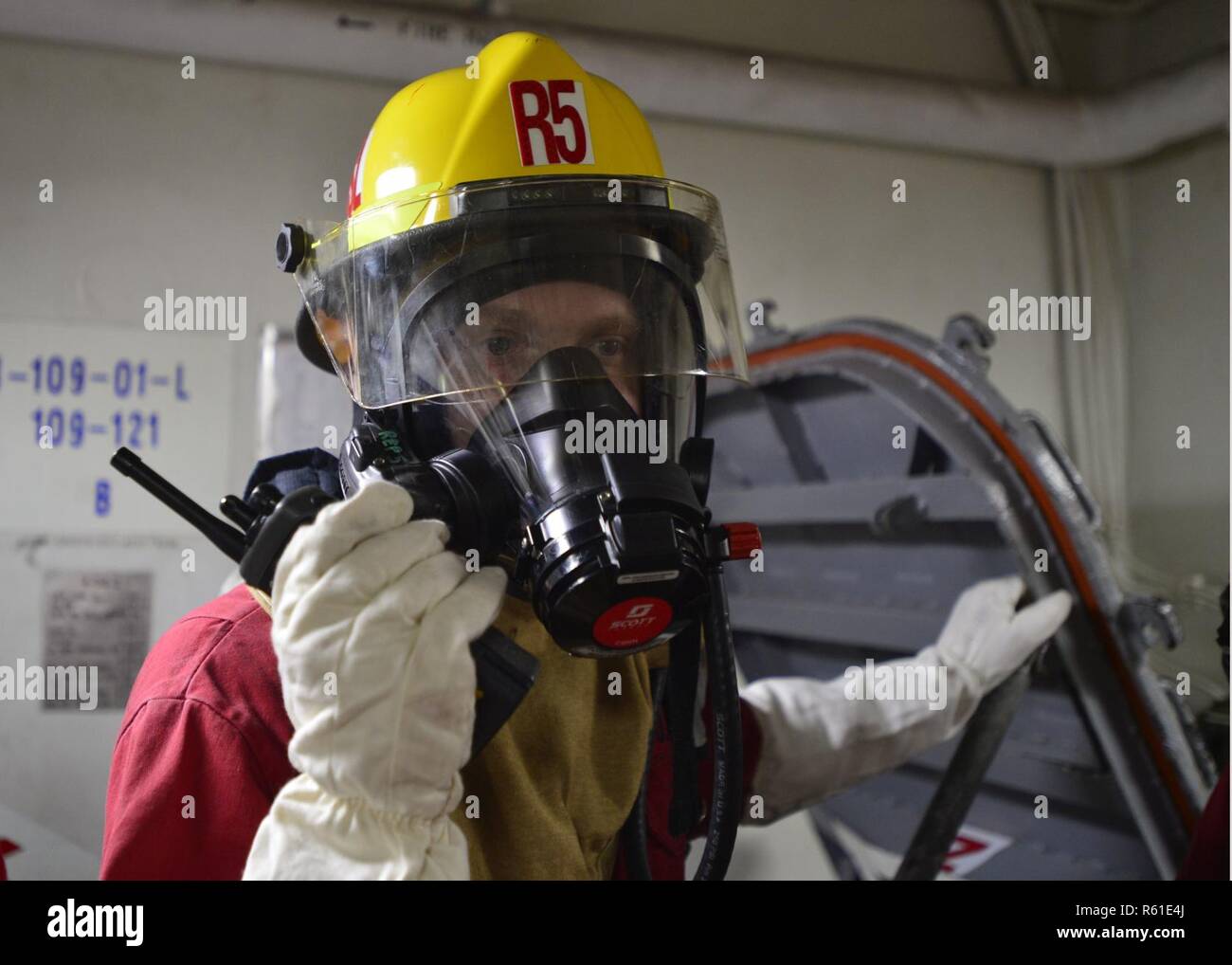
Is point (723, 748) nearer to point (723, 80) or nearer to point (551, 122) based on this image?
point (551, 122)

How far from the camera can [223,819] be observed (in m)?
0.76

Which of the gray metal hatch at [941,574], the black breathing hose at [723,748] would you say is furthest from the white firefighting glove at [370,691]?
the gray metal hatch at [941,574]

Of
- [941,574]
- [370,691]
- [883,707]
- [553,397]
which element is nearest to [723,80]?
[941,574]

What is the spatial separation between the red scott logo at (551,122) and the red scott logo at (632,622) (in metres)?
0.48

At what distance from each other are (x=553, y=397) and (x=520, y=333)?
9 cm

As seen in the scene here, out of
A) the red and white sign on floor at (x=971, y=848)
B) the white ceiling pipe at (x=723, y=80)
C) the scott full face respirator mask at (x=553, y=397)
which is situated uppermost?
the white ceiling pipe at (x=723, y=80)

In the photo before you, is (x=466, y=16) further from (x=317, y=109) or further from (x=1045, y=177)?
(x=1045, y=177)

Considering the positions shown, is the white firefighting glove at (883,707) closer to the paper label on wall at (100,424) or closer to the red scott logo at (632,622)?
the red scott logo at (632,622)

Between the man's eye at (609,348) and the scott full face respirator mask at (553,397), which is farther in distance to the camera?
the man's eye at (609,348)

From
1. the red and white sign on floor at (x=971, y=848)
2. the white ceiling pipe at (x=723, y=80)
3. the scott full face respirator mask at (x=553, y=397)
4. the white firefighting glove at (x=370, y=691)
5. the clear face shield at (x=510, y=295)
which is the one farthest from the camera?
the white ceiling pipe at (x=723, y=80)

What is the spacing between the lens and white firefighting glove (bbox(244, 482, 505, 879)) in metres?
0.67

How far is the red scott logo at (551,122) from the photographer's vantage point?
Result: 986 mm
